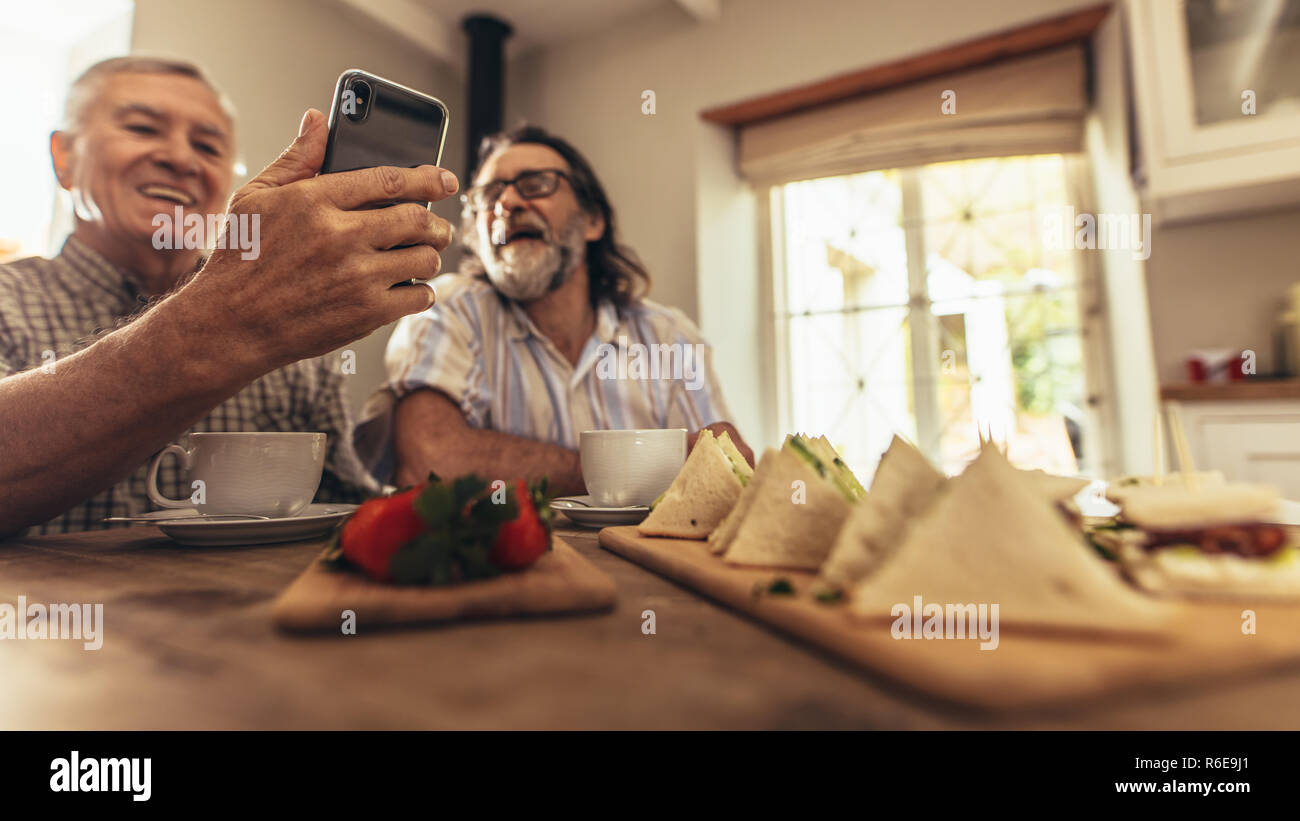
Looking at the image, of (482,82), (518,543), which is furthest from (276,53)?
(518,543)

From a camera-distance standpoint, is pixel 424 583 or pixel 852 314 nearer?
pixel 424 583

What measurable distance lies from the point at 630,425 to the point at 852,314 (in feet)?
5.35

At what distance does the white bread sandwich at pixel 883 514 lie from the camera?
44 cm

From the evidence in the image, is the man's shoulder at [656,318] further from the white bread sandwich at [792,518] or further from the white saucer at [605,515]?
the white bread sandwich at [792,518]

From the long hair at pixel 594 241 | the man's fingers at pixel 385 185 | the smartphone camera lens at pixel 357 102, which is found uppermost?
the long hair at pixel 594 241

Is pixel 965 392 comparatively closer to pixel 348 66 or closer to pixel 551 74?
pixel 551 74

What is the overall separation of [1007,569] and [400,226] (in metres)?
0.78

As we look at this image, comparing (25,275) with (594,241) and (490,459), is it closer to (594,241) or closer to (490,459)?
(490,459)

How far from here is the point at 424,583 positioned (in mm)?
458

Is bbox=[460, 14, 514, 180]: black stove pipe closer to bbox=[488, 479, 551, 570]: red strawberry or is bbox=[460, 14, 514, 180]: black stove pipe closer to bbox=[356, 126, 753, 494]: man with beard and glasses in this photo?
bbox=[356, 126, 753, 494]: man with beard and glasses

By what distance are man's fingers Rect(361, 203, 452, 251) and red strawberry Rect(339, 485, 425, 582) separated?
443 millimetres

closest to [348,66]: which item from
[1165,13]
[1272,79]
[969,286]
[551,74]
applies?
[551,74]

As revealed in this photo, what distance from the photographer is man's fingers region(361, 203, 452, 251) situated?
80cm

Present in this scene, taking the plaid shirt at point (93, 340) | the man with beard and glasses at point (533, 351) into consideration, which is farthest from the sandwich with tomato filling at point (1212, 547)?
the plaid shirt at point (93, 340)
